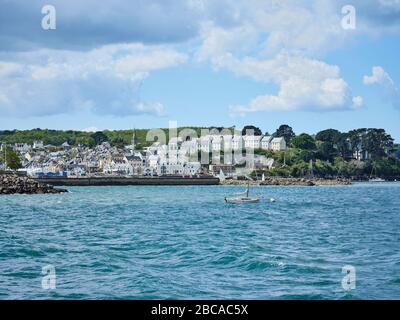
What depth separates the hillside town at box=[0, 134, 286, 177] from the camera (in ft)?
502

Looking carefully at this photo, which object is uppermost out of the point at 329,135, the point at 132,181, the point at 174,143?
the point at 329,135

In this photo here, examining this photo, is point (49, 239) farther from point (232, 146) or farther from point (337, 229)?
point (232, 146)

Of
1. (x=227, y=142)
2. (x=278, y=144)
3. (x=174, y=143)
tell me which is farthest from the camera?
(x=278, y=144)

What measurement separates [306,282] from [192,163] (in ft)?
439

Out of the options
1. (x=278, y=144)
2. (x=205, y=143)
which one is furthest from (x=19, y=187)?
(x=278, y=144)

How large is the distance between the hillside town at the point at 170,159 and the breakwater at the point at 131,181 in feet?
38.6

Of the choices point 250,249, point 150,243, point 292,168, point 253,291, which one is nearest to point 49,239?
point 150,243

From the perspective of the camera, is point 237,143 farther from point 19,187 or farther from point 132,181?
point 19,187

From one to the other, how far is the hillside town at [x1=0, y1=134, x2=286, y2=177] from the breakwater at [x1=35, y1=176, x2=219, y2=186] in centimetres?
1176

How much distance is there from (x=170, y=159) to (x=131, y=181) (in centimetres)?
2753

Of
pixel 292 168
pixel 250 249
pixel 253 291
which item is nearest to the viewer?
pixel 253 291

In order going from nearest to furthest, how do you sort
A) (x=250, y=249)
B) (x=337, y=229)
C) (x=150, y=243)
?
(x=250, y=249) → (x=150, y=243) → (x=337, y=229)

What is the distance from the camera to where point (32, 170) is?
14350cm

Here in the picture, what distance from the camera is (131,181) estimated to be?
130 metres
